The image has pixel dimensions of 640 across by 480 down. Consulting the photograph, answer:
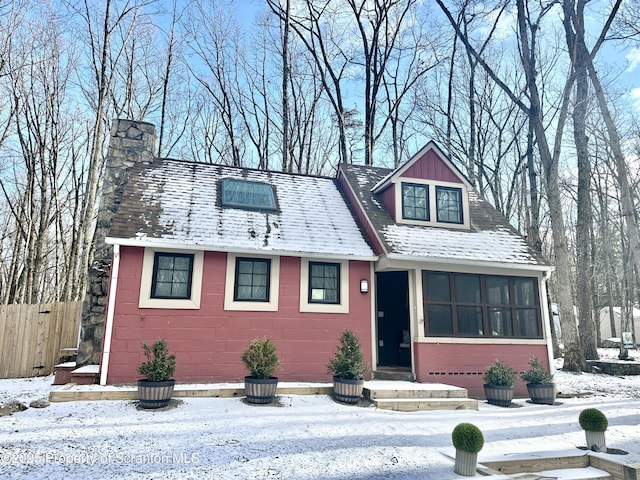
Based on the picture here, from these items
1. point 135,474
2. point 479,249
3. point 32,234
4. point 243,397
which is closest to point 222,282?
point 243,397

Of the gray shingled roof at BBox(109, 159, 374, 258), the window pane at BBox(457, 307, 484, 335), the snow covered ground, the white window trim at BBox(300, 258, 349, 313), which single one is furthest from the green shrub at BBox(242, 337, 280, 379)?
the window pane at BBox(457, 307, 484, 335)

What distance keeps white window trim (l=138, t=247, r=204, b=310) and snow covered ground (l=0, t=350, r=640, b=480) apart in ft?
6.12

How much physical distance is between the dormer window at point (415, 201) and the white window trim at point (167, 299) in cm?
529

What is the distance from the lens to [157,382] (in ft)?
20.7

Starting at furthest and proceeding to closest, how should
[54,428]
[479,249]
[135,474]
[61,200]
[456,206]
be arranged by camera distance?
1. [61,200]
2. [456,206]
3. [479,249]
4. [54,428]
5. [135,474]

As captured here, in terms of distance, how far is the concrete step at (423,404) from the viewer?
7039 mm

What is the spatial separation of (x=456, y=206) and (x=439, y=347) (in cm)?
394

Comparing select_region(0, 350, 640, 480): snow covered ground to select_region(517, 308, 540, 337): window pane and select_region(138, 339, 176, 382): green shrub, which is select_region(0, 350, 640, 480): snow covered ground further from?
select_region(517, 308, 540, 337): window pane

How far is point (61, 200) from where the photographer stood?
1844 cm

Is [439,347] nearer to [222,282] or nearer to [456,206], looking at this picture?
[456,206]

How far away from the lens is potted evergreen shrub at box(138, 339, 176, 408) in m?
6.21

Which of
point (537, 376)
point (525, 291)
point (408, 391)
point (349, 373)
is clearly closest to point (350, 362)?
point (349, 373)

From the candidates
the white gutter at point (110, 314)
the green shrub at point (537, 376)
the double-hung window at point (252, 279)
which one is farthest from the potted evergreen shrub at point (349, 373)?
the white gutter at point (110, 314)

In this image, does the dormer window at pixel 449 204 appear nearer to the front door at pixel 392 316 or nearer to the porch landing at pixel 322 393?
the front door at pixel 392 316
